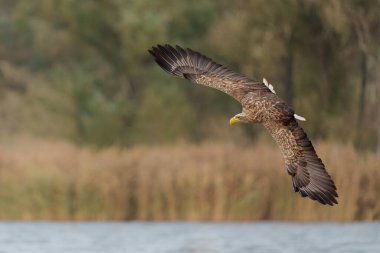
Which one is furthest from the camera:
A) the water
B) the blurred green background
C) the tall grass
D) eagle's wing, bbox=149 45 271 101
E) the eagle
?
the blurred green background

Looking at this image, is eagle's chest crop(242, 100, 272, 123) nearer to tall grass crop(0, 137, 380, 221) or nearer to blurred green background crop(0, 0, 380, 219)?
tall grass crop(0, 137, 380, 221)

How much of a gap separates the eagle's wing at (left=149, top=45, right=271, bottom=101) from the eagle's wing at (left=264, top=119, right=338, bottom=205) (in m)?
0.90

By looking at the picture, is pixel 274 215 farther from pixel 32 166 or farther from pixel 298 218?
pixel 32 166

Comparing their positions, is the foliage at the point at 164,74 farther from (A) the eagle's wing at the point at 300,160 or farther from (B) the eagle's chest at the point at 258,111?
(B) the eagle's chest at the point at 258,111

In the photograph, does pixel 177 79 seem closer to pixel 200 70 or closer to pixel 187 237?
pixel 187 237

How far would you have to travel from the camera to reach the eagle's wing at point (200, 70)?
14.5m

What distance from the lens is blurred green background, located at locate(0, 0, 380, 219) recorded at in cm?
3259

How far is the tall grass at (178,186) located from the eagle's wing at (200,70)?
8580mm

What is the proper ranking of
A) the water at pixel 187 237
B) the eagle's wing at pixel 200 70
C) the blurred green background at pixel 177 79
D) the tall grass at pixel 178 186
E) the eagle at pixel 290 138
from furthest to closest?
1. the blurred green background at pixel 177 79
2. the tall grass at pixel 178 186
3. the water at pixel 187 237
4. the eagle's wing at pixel 200 70
5. the eagle at pixel 290 138

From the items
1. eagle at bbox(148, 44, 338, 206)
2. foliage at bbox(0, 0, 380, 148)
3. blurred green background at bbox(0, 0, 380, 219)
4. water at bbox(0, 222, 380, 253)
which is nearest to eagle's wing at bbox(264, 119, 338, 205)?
eagle at bbox(148, 44, 338, 206)

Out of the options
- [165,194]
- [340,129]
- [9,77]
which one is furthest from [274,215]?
[9,77]

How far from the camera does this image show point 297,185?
13.7 meters

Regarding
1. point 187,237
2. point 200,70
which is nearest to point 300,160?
point 200,70

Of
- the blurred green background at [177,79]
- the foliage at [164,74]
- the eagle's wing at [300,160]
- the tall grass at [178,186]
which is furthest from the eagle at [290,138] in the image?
the foliage at [164,74]
